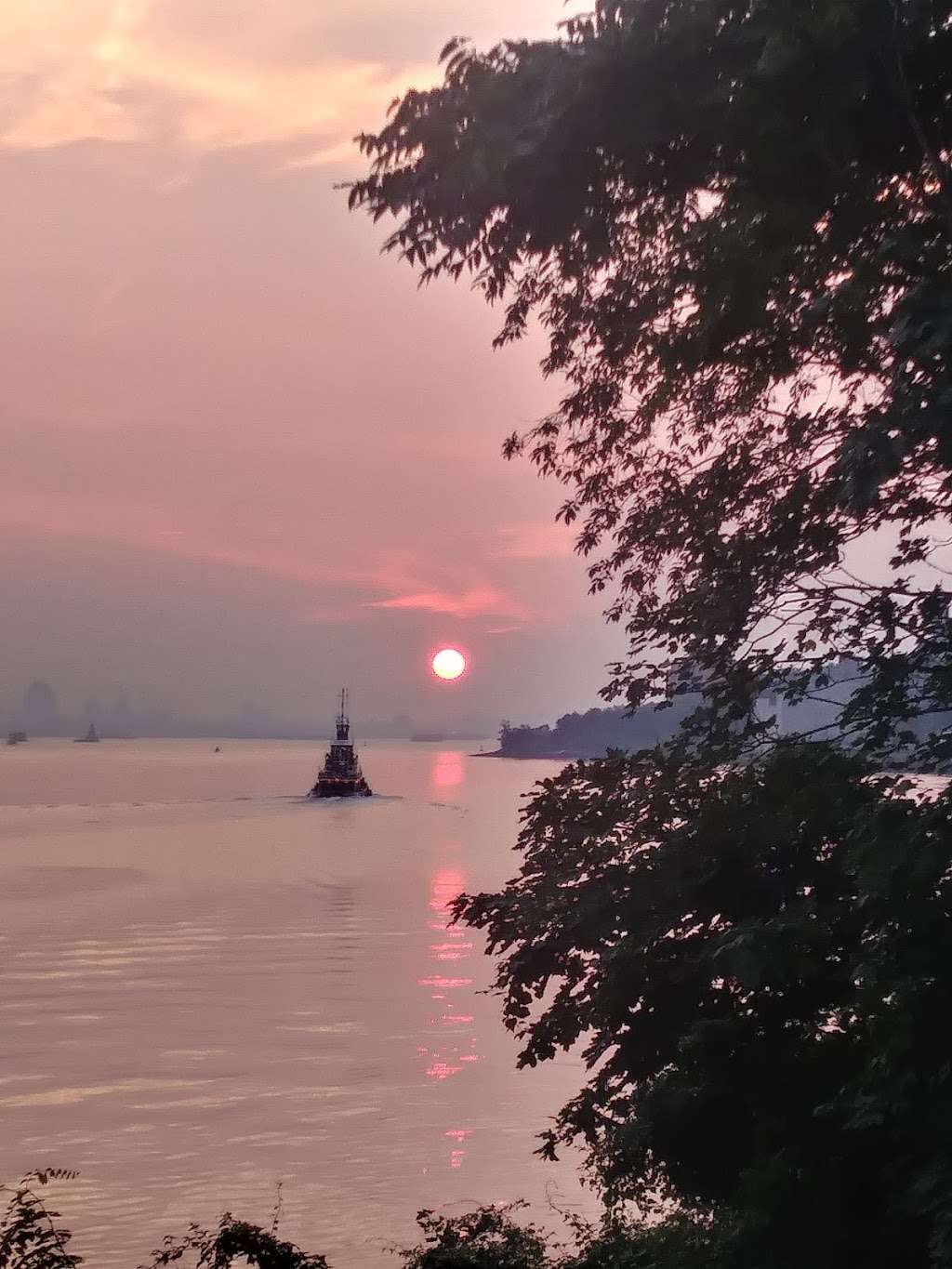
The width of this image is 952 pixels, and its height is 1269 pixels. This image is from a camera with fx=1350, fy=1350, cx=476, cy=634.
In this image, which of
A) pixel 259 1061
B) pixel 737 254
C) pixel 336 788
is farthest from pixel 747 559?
pixel 336 788

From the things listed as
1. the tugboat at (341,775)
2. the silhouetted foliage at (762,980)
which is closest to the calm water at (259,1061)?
the silhouetted foliage at (762,980)

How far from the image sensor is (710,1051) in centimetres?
1072

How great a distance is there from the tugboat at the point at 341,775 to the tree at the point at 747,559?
150m

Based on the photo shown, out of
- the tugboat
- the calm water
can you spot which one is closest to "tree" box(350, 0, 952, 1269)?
the calm water

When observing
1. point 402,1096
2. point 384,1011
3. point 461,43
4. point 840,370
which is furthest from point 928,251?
point 384,1011

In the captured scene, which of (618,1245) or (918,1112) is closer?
(918,1112)

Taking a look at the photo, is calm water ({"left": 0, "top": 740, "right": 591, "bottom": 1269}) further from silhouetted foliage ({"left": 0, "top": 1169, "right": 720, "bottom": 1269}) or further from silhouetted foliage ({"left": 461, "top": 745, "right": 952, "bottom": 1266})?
silhouetted foliage ({"left": 461, "top": 745, "right": 952, "bottom": 1266})

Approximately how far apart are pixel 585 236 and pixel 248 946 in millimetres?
49856

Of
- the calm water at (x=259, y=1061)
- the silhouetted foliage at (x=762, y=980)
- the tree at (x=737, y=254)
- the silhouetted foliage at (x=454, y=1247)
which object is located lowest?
the calm water at (x=259, y=1061)

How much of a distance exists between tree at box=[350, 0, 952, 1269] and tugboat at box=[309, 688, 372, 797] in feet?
492

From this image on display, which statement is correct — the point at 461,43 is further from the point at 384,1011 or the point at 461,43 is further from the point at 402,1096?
the point at 384,1011

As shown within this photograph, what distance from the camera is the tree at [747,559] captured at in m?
8.68

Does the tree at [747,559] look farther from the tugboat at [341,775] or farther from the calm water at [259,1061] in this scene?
the tugboat at [341,775]

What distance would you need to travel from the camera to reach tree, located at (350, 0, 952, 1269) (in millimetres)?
8680
